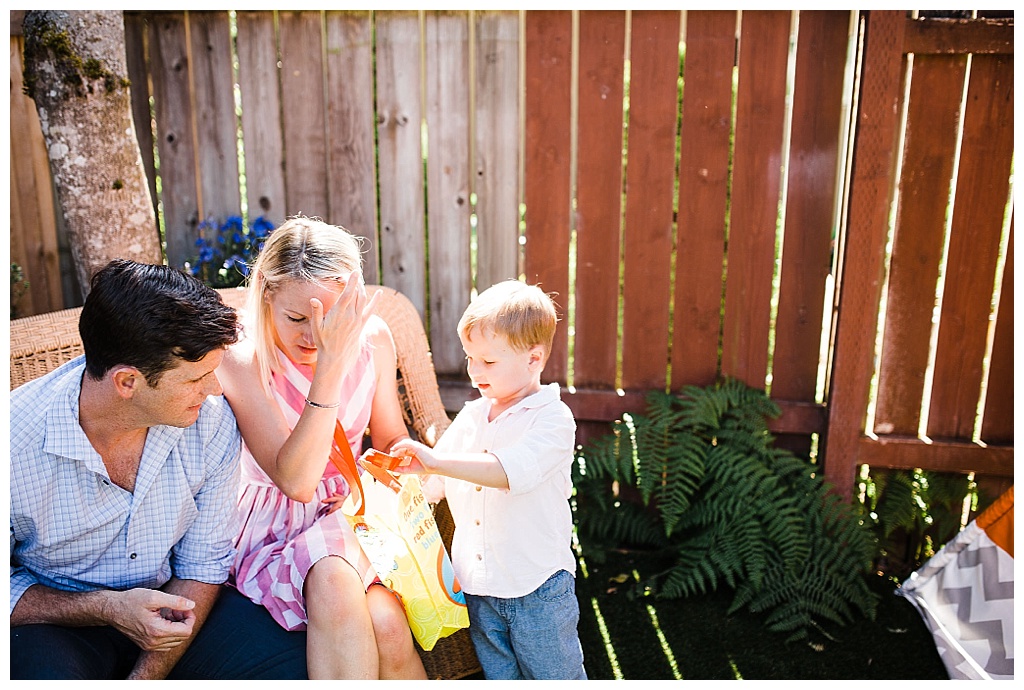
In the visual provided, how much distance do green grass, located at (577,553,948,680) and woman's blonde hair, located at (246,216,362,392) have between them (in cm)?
148

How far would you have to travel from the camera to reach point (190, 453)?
1.96m

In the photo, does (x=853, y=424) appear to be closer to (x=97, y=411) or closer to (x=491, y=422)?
(x=491, y=422)

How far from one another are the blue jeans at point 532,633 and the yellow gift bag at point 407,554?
0.31ft

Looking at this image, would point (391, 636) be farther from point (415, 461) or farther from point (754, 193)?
point (754, 193)

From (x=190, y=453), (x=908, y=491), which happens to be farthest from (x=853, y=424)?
(x=190, y=453)

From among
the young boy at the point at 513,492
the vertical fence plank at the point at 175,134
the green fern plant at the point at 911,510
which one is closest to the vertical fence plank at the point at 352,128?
the vertical fence plank at the point at 175,134

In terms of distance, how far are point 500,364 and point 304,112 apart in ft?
5.84

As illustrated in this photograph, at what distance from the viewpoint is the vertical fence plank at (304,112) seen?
3.19 metres

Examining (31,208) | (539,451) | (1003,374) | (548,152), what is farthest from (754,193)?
(31,208)

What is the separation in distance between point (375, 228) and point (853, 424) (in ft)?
6.54

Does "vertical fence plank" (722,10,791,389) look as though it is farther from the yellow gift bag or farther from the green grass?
the yellow gift bag

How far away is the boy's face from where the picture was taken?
6.36ft

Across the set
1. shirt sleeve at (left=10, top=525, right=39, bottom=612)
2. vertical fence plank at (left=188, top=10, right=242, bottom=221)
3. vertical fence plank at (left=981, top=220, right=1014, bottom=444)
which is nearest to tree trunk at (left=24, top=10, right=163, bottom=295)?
vertical fence plank at (left=188, top=10, right=242, bottom=221)

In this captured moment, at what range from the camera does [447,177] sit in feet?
10.7
